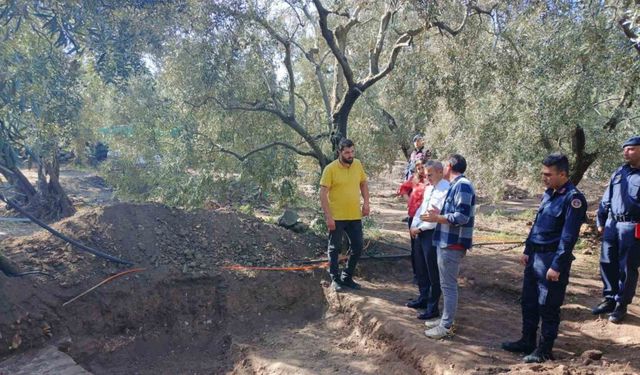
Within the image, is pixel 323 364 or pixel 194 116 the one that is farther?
pixel 194 116

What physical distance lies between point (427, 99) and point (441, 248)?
529 cm

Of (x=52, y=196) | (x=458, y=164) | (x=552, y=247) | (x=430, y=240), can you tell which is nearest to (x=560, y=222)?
(x=552, y=247)

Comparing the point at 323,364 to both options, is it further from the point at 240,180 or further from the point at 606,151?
the point at 606,151

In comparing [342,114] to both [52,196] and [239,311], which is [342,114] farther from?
[52,196]

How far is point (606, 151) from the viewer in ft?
30.7

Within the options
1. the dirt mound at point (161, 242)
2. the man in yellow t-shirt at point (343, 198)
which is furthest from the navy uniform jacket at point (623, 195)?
the dirt mound at point (161, 242)

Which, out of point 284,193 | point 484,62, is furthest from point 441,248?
point 484,62

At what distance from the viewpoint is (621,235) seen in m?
4.58

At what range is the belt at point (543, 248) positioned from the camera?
375cm

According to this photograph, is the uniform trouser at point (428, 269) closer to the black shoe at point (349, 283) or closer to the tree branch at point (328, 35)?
the black shoe at point (349, 283)

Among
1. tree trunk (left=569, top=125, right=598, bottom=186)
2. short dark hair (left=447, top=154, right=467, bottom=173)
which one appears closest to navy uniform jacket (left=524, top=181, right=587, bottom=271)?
short dark hair (left=447, top=154, right=467, bottom=173)

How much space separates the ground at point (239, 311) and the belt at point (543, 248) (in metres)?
0.88

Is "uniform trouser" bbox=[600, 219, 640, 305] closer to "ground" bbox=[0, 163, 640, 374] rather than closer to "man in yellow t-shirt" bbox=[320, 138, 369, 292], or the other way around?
"ground" bbox=[0, 163, 640, 374]

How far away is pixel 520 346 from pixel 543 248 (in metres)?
0.94
